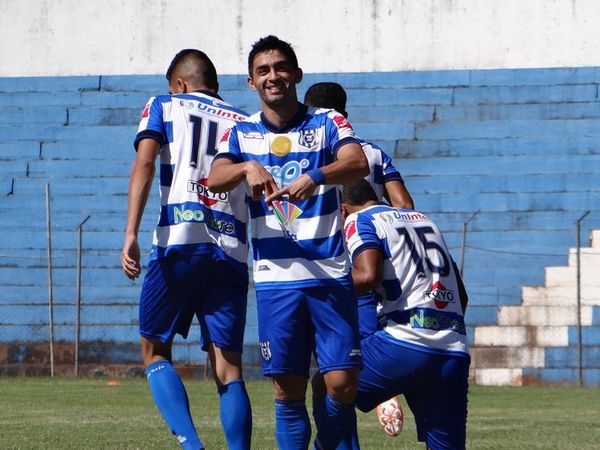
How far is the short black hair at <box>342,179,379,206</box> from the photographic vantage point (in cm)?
624

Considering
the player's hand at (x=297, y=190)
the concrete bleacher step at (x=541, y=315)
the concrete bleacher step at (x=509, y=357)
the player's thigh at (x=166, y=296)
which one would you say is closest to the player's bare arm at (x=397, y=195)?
the player's thigh at (x=166, y=296)

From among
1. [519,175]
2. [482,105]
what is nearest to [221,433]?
[519,175]

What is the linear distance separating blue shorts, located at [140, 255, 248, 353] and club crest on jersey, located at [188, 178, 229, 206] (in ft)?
0.86

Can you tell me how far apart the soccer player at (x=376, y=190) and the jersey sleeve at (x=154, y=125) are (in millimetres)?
956

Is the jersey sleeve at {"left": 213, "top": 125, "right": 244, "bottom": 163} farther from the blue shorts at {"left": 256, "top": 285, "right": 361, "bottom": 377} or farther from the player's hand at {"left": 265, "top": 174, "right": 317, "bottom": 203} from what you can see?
the blue shorts at {"left": 256, "top": 285, "right": 361, "bottom": 377}

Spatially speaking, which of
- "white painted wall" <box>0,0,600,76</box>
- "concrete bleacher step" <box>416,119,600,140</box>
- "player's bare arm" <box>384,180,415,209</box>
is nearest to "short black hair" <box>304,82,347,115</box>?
"player's bare arm" <box>384,180,415,209</box>

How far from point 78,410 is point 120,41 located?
11.6 meters

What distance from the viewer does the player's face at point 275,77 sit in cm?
576

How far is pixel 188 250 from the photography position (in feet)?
20.4

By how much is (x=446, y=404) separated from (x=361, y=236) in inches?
32.9

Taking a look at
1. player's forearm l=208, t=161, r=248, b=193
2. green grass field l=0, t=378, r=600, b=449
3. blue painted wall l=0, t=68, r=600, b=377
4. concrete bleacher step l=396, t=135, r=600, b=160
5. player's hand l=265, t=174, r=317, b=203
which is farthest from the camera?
concrete bleacher step l=396, t=135, r=600, b=160

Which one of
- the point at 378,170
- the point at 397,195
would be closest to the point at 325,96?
the point at 378,170

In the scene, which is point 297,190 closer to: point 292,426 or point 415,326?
point 415,326

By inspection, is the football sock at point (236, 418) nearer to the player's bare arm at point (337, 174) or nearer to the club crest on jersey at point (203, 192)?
the club crest on jersey at point (203, 192)
